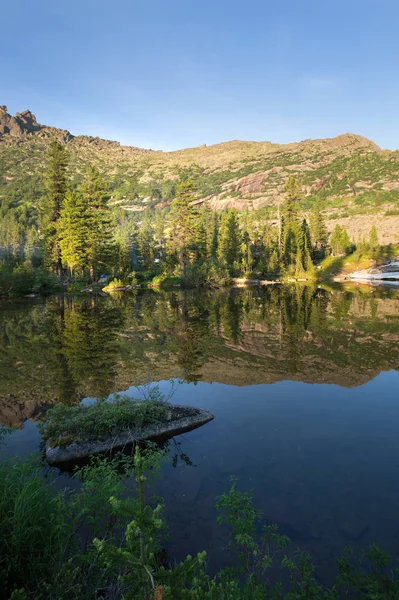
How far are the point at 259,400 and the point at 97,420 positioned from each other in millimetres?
5071

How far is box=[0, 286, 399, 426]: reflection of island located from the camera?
1194 cm

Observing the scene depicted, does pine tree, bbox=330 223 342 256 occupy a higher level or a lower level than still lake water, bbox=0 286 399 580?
higher

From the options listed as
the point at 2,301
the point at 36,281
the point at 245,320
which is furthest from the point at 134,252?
the point at 245,320

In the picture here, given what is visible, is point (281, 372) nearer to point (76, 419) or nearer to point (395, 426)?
point (395, 426)

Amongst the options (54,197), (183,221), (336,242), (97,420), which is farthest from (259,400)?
(336,242)

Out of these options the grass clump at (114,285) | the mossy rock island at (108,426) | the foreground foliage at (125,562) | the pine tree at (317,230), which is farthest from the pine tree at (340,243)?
the foreground foliage at (125,562)

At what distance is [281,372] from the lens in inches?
502

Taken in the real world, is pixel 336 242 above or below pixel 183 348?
above

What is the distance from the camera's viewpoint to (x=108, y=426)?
25.3ft

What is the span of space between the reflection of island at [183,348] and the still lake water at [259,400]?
0.07 meters

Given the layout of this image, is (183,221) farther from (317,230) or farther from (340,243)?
(340,243)

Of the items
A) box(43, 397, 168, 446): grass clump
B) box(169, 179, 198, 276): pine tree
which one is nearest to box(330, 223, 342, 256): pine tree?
box(169, 179, 198, 276): pine tree

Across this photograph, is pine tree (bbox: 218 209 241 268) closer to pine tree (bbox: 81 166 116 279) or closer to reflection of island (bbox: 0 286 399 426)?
pine tree (bbox: 81 166 116 279)

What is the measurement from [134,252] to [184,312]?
42.8 m
